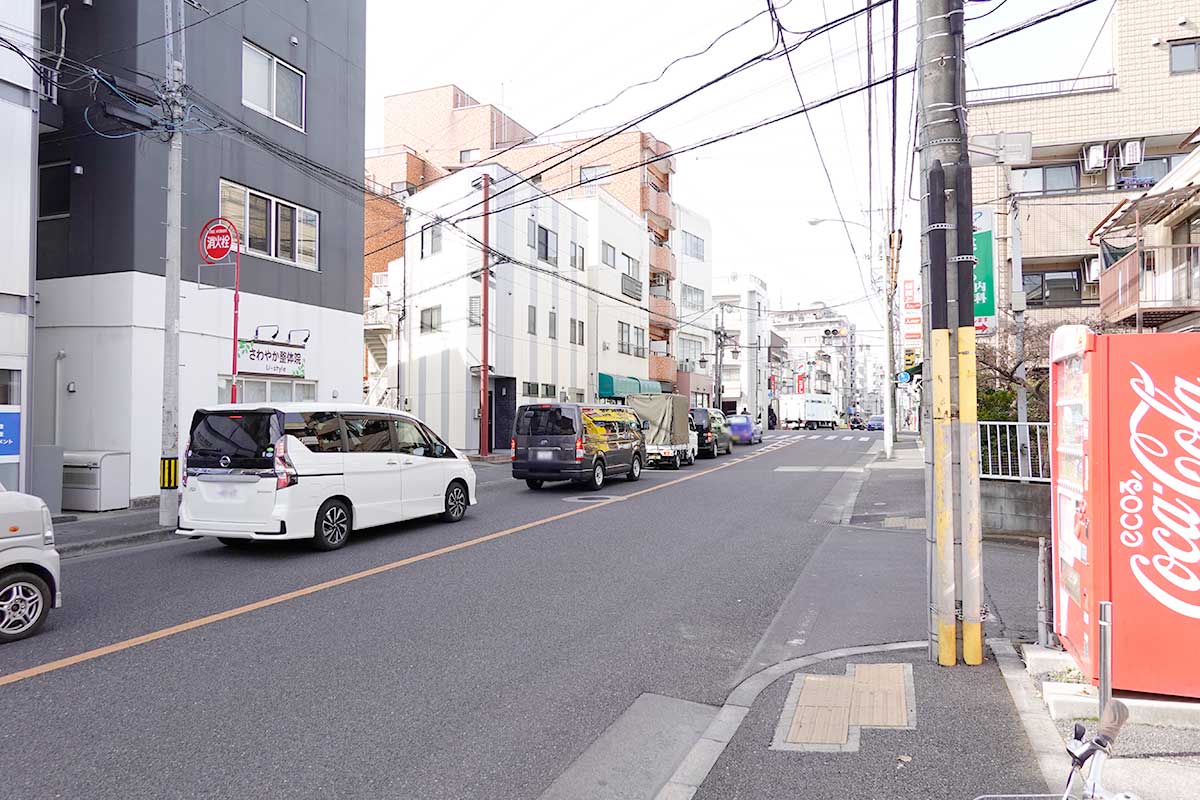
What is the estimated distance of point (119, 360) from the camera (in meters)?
13.9

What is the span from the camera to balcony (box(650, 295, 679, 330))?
47.7 metres

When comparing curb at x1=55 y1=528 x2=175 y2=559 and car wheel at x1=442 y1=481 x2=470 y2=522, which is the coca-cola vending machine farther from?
curb at x1=55 y1=528 x2=175 y2=559

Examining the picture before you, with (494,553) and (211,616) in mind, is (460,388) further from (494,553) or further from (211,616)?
(211,616)

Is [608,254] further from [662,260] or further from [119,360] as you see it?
[119,360]

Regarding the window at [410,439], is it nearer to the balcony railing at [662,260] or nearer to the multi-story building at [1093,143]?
the multi-story building at [1093,143]

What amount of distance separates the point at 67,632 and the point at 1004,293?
25.4 metres

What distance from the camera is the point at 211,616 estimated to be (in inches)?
266

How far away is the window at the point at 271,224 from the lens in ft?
53.2

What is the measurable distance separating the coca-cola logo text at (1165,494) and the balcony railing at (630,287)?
38999 millimetres

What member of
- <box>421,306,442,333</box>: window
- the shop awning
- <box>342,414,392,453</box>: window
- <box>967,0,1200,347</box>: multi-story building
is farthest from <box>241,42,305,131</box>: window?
the shop awning

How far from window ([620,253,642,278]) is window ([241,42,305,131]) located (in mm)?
26060

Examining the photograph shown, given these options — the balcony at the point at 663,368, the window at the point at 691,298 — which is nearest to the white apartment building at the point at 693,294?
the window at the point at 691,298

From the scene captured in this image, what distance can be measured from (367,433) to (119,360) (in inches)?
247

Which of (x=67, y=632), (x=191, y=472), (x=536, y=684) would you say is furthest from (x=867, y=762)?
(x=191, y=472)
